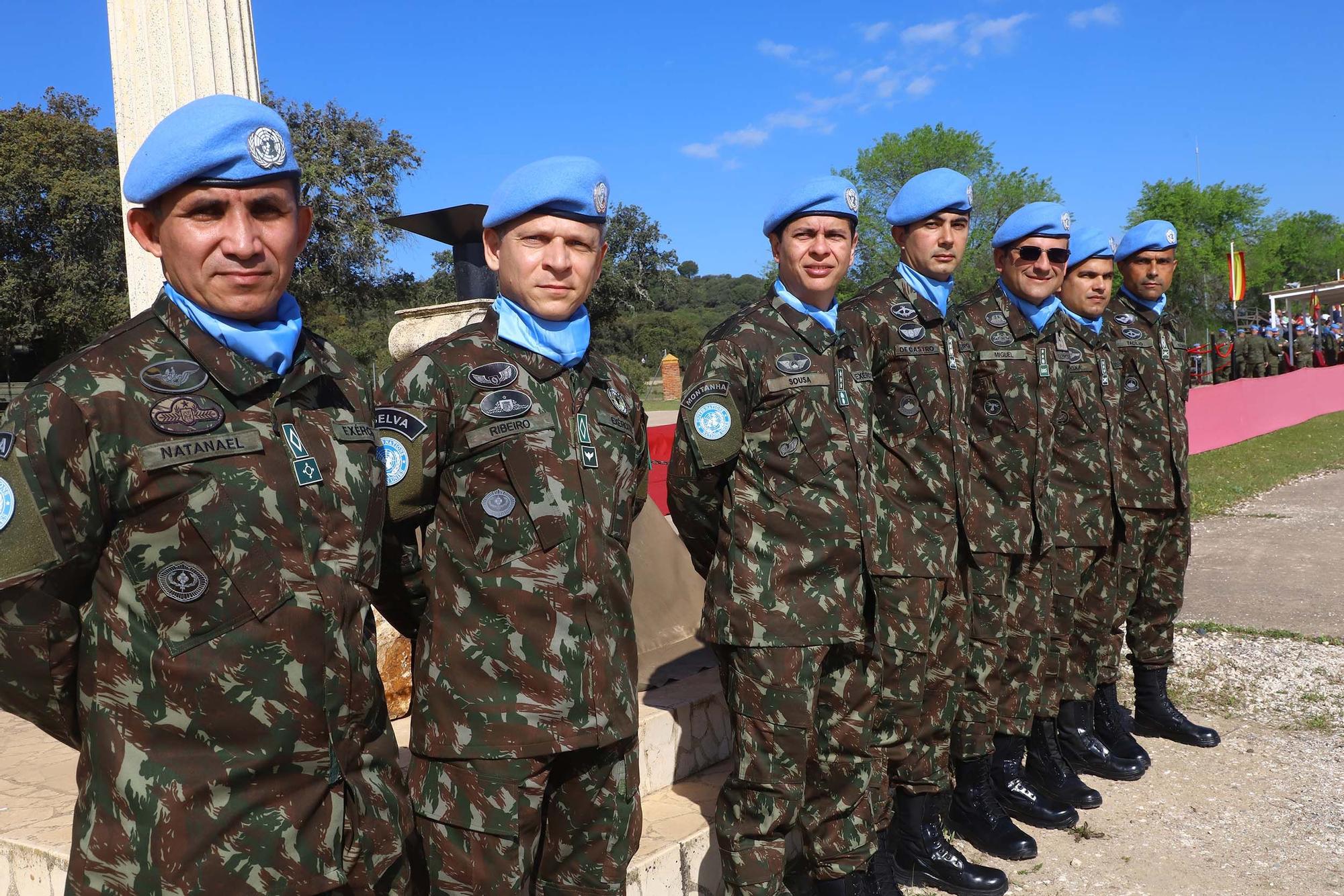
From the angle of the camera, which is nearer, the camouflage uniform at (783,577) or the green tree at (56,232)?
the camouflage uniform at (783,577)

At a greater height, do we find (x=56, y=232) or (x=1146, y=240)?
(x=56, y=232)

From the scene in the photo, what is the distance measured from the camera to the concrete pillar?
4.55 m

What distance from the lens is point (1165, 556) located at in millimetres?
4957

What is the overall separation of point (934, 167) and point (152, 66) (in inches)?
1697

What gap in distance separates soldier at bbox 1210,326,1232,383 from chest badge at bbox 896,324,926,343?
22.7 meters

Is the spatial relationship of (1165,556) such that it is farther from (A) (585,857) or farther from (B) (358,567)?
(B) (358,567)

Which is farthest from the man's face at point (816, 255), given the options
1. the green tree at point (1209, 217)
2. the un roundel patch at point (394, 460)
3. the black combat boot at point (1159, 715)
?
the green tree at point (1209, 217)

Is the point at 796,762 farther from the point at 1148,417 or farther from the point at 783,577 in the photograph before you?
the point at 1148,417

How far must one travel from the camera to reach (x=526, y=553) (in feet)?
7.43

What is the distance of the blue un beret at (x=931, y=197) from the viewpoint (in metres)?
3.74

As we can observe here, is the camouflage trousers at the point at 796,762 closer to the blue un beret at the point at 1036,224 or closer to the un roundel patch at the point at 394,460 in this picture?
the un roundel patch at the point at 394,460

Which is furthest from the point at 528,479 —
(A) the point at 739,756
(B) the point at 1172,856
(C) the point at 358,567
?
(B) the point at 1172,856

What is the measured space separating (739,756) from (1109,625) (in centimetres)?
242

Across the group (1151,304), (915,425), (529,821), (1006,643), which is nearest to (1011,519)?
(1006,643)
